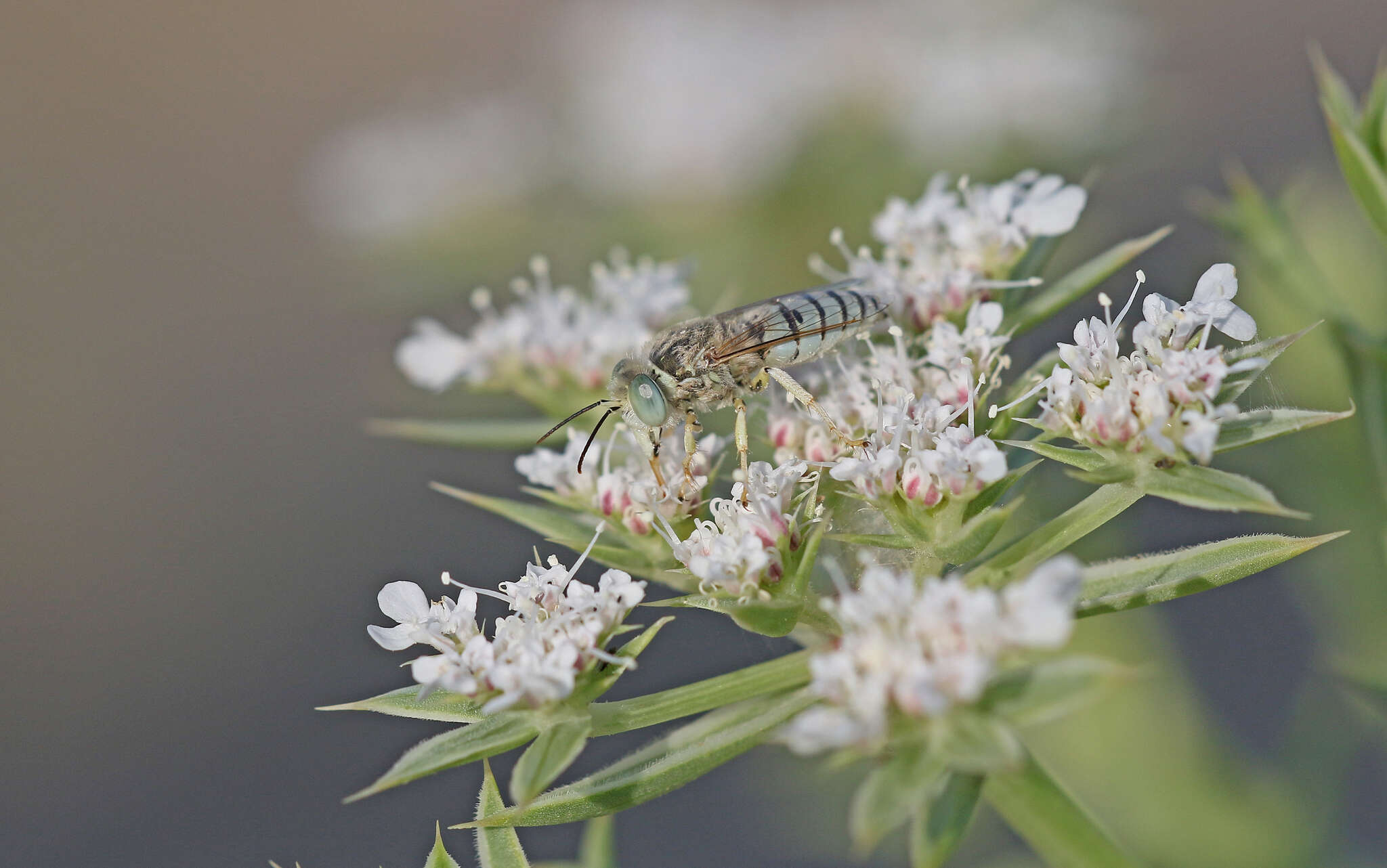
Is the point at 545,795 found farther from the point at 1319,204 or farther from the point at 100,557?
the point at 100,557

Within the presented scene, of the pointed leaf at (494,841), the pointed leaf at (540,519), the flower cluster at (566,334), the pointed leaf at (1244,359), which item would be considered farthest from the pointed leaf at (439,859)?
the pointed leaf at (1244,359)

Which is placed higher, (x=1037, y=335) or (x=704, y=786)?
(x=1037, y=335)

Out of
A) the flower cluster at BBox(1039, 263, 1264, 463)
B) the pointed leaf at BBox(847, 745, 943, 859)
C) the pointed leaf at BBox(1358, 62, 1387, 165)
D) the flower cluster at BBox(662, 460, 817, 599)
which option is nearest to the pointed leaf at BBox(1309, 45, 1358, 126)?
the pointed leaf at BBox(1358, 62, 1387, 165)

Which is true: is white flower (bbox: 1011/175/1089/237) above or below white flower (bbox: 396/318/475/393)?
below

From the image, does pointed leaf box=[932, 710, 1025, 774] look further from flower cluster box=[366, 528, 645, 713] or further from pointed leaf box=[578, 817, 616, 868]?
pointed leaf box=[578, 817, 616, 868]

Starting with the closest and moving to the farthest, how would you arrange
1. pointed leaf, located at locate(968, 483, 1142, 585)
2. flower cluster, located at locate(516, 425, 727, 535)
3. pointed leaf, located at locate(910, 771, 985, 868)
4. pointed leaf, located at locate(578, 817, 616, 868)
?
pointed leaf, located at locate(910, 771, 985, 868), pointed leaf, located at locate(968, 483, 1142, 585), flower cluster, located at locate(516, 425, 727, 535), pointed leaf, located at locate(578, 817, 616, 868)

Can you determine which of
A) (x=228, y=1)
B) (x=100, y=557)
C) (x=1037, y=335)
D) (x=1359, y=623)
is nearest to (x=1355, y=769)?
(x=1359, y=623)

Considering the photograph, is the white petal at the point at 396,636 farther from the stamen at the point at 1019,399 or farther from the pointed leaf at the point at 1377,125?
the pointed leaf at the point at 1377,125
